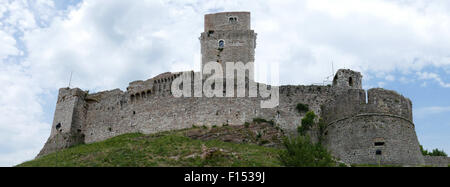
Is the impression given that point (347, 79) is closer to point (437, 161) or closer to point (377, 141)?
point (377, 141)

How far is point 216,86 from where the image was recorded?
169ft

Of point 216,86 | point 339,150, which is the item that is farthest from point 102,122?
point 339,150

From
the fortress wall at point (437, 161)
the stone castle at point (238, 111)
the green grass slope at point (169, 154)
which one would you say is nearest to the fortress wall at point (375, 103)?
the stone castle at point (238, 111)

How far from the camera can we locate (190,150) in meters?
40.0

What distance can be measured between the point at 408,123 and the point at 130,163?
24231 mm

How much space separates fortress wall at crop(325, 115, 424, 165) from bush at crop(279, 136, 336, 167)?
949 cm

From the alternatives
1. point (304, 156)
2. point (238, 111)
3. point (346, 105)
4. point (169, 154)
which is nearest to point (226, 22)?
point (238, 111)

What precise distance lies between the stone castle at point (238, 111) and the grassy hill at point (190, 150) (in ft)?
7.18

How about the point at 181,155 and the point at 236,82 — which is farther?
the point at 236,82

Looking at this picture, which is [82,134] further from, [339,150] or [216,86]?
[339,150]

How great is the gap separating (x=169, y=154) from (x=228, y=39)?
64.2ft

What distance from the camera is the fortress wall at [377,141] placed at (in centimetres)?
4306

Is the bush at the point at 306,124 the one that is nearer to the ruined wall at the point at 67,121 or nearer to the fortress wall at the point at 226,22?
the fortress wall at the point at 226,22
